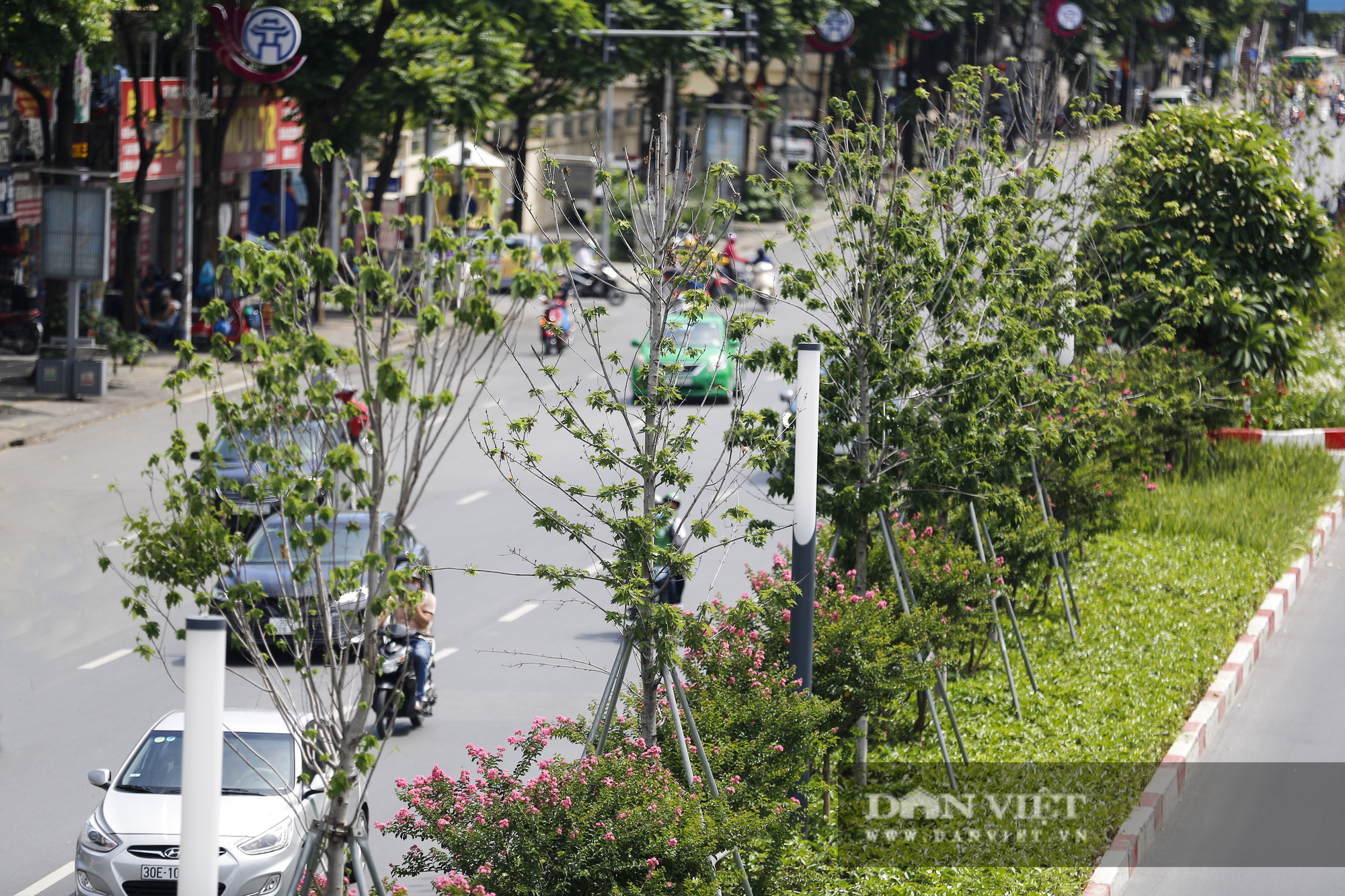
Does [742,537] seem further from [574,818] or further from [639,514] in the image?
[574,818]

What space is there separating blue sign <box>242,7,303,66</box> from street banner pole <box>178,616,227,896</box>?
26.7m

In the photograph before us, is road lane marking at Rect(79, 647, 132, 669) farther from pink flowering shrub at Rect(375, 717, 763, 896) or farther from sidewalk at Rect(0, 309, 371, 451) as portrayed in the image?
pink flowering shrub at Rect(375, 717, 763, 896)

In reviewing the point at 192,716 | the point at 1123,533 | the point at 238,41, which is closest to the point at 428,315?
the point at 192,716

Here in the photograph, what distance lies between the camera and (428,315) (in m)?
5.97

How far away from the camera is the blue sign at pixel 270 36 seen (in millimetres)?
30141

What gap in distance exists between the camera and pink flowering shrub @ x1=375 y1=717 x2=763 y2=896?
7.27 meters

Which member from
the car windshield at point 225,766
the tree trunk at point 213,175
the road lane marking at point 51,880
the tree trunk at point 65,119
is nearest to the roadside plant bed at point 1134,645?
the car windshield at point 225,766

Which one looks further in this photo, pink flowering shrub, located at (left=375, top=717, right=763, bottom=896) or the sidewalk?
the sidewalk

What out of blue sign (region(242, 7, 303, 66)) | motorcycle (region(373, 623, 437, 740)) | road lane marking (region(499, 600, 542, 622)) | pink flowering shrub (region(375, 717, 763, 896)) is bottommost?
road lane marking (region(499, 600, 542, 622))

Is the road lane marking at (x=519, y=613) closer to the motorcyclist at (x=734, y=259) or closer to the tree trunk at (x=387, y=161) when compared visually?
the motorcyclist at (x=734, y=259)

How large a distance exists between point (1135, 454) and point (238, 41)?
20195 mm

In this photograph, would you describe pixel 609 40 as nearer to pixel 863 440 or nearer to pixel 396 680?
pixel 396 680

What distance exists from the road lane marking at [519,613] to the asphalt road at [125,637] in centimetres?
3

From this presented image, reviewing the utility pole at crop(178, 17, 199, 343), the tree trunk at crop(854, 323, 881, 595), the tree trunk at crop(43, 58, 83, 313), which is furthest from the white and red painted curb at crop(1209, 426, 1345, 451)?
the tree trunk at crop(43, 58, 83, 313)
